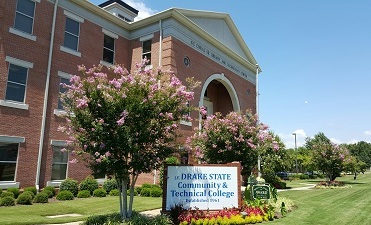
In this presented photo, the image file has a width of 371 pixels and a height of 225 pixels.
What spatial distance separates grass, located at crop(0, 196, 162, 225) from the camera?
10728mm

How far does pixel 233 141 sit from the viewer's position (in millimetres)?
17297

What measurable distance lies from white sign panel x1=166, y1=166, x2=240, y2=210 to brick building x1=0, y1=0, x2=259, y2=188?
7.13 ft

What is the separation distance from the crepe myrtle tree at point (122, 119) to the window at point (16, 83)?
356 inches

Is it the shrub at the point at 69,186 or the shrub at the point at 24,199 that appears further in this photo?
the shrub at the point at 69,186

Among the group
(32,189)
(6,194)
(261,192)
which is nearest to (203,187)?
(261,192)

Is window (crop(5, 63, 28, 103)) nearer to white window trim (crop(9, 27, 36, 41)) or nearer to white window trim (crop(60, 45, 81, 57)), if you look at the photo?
white window trim (crop(9, 27, 36, 41))

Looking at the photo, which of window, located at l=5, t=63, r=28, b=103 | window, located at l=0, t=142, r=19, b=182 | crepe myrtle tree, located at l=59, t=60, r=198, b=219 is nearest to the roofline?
window, located at l=5, t=63, r=28, b=103

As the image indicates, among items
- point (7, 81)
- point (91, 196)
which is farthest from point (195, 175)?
point (7, 81)

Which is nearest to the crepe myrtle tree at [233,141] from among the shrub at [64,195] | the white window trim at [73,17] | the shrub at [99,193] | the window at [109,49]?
the shrub at [99,193]

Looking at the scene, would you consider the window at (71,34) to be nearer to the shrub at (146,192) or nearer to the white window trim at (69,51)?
the white window trim at (69,51)

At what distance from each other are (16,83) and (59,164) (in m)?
5.14

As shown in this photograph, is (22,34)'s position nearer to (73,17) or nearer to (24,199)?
(73,17)

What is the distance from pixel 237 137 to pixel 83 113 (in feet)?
33.5

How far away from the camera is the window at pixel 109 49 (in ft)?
74.9
